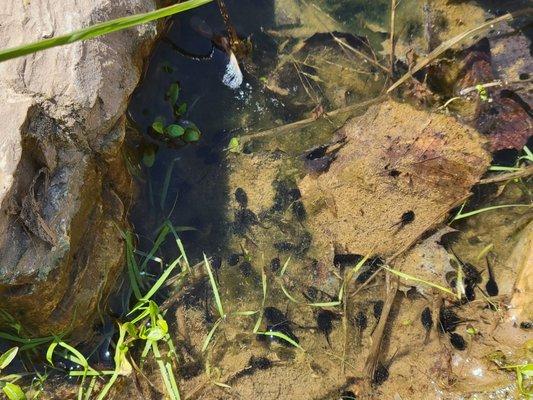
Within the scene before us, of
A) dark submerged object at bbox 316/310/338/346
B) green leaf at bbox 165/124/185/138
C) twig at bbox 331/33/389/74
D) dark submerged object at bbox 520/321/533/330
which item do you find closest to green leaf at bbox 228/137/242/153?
green leaf at bbox 165/124/185/138

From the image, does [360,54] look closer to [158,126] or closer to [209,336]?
[158,126]

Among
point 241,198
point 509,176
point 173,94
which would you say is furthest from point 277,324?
point 509,176

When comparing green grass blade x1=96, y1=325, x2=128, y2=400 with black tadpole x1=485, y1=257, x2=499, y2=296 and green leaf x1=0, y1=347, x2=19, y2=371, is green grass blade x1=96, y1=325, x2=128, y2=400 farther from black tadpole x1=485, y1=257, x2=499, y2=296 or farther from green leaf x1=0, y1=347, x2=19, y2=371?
black tadpole x1=485, y1=257, x2=499, y2=296

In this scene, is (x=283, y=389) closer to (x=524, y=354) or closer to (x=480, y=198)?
(x=524, y=354)

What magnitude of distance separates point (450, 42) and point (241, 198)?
72.1 inches

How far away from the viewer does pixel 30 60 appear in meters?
2.49

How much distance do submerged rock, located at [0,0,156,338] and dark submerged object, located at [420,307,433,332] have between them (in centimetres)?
212

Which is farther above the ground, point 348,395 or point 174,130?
point 174,130

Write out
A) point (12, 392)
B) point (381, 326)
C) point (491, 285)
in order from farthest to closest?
point (491, 285) → point (381, 326) → point (12, 392)

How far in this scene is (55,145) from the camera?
257 centimetres

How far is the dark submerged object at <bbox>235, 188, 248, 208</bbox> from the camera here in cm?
370

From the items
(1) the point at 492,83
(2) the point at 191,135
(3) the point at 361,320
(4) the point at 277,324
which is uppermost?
(2) the point at 191,135

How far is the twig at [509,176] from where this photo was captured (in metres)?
3.59

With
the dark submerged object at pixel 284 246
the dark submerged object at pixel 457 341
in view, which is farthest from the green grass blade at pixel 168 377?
the dark submerged object at pixel 457 341
